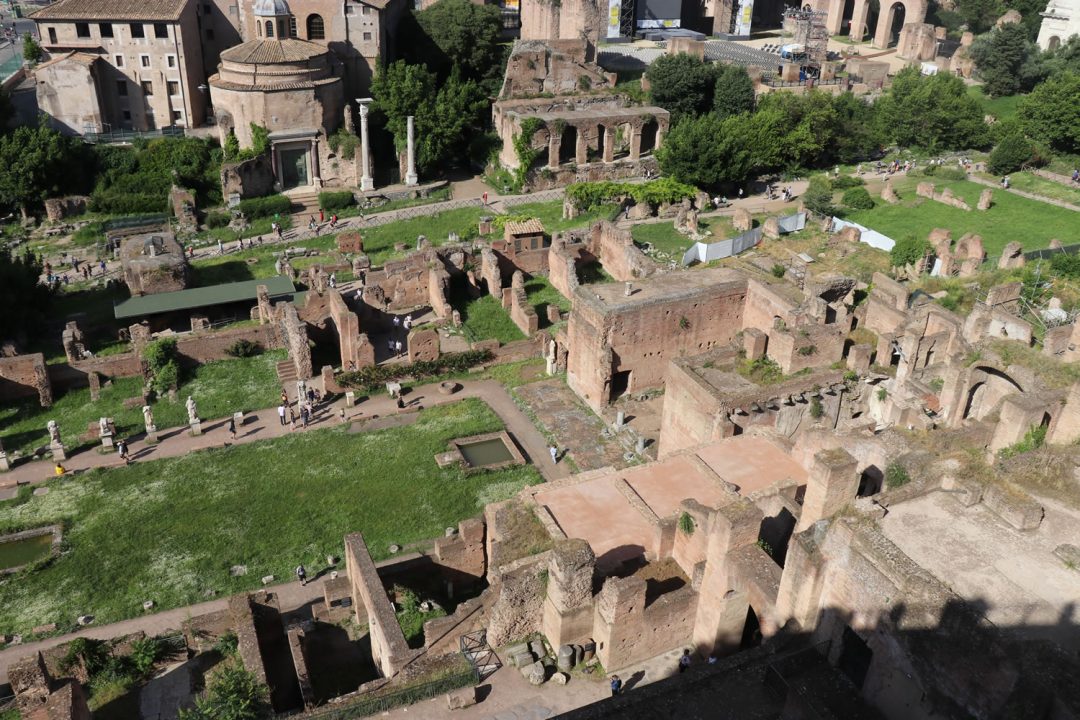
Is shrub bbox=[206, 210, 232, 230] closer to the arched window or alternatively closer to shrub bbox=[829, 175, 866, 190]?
the arched window

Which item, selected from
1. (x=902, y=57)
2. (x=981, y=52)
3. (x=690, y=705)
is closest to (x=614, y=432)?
(x=690, y=705)

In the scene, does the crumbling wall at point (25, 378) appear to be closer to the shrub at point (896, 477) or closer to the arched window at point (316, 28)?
the shrub at point (896, 477)

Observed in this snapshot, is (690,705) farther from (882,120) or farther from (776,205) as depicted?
(882,120)

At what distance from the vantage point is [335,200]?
51.9 metres

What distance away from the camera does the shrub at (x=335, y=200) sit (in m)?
51.6

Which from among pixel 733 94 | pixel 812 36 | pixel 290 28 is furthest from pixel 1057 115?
pixel 290 28

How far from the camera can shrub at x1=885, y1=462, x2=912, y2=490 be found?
59.3 feet

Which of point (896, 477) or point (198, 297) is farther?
point (198, 297)

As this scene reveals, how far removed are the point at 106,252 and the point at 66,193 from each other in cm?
779

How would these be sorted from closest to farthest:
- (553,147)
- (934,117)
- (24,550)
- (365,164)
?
(24,550)
(365,164)
(553,147)
(934,117)

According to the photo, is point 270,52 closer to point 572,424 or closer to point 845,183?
point 572,424

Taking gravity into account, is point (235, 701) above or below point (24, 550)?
above

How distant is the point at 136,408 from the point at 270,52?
28807 mm

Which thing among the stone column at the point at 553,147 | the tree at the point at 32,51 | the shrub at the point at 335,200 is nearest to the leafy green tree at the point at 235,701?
the shrub at the point at 335,200
